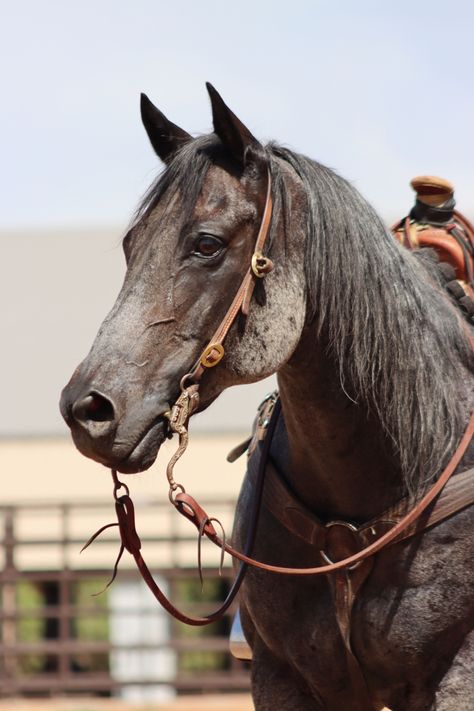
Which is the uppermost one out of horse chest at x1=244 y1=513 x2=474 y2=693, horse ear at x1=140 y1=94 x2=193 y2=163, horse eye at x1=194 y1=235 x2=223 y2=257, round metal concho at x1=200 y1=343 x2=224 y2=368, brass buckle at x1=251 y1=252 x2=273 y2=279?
horse ear at x1=140 y1=94 x2=193 y2=163

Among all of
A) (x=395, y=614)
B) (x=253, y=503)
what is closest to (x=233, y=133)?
(x=253, y=503)

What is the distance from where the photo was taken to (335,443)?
11.3ft

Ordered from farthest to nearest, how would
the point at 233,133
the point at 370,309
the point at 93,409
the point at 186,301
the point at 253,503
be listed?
1. the point at 253,503
2. the point at 370,309
3. the point at 233,133
4. the point at 186,301
5. the point at 93,409

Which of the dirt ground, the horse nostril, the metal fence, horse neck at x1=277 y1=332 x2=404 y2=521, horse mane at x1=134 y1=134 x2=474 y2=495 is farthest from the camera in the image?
the metal fence

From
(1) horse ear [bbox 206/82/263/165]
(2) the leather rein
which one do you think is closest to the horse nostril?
(2) the leather rein

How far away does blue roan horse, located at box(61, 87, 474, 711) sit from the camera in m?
3.06

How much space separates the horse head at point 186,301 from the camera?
297 centimetres

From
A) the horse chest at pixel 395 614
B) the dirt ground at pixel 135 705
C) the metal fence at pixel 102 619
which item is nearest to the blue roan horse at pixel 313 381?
the horse chest at pixel 395 614

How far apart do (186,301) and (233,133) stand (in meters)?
0.46

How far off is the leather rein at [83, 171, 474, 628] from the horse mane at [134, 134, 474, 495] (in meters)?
0.05

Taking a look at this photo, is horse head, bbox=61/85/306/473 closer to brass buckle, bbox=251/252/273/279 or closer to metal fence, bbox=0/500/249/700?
brass buckle, bbox=251/252/273/279

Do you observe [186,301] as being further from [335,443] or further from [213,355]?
[335,443]

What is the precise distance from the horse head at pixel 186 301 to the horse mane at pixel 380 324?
0.07 metres

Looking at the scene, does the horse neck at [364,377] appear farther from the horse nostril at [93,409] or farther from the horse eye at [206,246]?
the horse nostril at [93,409]
